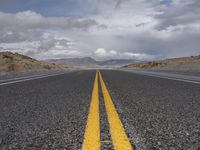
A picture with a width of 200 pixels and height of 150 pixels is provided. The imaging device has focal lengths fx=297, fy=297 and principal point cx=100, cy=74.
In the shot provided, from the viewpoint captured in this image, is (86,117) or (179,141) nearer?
(179,141)

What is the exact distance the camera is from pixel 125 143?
271cm

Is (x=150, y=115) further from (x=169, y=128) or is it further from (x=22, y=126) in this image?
(x=22, y=126)

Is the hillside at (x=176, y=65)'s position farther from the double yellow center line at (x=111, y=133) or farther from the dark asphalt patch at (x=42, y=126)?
the double yellow center line at (x=111, y=133)

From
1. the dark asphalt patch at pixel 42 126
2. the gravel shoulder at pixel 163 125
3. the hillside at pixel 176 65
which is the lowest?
the hillside at pixel 176 65

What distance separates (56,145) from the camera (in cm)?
276

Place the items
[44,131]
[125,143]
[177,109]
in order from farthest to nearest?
[177,109], [44,131], [125,143]

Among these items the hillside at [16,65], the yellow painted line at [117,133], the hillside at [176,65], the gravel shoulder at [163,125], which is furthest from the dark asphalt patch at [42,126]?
the hillside at [16,65]

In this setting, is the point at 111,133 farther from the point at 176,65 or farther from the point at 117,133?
the point at 176,65

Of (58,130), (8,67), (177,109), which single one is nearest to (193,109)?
(177,109)

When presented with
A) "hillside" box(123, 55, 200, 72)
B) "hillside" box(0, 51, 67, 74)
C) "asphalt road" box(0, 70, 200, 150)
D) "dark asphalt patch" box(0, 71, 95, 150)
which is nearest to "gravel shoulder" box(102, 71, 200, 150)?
"asphalt road" box(0, 70, 200, 150)

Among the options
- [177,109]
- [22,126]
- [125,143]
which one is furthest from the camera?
[177,109]

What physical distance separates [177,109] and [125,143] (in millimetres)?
2374

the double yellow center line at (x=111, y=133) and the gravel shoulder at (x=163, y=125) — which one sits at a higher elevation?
the double yellow center line at (x=111, y=133)

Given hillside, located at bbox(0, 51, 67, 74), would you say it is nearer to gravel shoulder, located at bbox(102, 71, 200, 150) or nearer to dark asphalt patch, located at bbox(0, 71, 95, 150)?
dark asphalt patch, located at bbox(0, 71, 95, 150)
